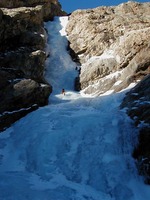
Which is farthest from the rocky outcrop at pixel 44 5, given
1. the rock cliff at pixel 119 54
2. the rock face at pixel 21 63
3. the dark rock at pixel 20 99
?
the dark rock at pixel 20 99

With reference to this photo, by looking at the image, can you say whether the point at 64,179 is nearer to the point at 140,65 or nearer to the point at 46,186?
the point at 46,186

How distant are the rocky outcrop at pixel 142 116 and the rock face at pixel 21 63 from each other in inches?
354

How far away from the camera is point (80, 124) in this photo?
84.2 feet

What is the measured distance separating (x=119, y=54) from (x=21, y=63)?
11306mm

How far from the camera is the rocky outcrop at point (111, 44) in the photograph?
3547 centimetres

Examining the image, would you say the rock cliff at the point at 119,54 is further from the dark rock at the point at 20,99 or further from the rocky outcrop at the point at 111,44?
the dark rock at the point at 20,99

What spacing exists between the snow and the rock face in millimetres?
1567

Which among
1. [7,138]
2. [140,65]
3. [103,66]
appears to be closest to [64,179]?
[7,138]

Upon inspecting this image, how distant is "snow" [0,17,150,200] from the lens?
1900 centimetres

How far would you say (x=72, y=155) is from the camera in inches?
882

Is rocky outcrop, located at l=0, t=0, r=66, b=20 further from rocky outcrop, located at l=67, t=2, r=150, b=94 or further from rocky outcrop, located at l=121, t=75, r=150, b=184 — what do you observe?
rocky outcrop, located at l=121, t=75, r=150, b=184

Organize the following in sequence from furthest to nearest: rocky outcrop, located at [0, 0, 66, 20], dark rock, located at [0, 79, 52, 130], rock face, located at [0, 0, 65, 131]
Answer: rocky outcrop, located at [0, 0, 66, 20] → rock face, located at [0, 0, 65, 131] → dark rock, located at [0, 79, 52, 130]

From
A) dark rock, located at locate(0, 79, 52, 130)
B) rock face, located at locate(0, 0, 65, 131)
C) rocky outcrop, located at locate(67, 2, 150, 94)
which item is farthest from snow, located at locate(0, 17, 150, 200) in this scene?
rocky outcrop, located at locate(67, 2, 150, 94)

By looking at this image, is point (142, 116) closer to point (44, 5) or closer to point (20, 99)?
point (20, 99)
